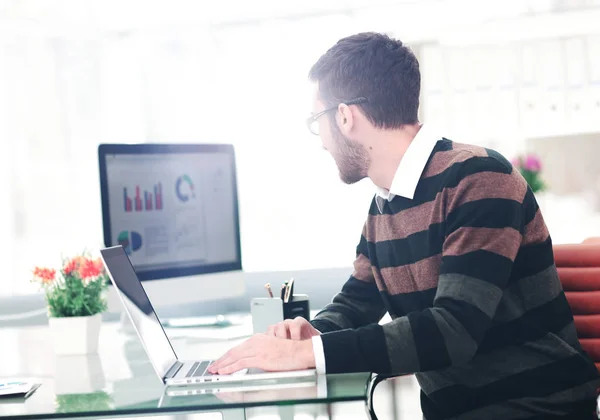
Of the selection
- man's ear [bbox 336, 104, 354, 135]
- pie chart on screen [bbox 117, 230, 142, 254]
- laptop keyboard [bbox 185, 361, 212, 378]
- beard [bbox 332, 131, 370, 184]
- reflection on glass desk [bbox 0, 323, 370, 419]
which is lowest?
reflection on glass desk [bbox 0, 323, 370, 419]

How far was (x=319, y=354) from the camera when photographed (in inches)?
54.4

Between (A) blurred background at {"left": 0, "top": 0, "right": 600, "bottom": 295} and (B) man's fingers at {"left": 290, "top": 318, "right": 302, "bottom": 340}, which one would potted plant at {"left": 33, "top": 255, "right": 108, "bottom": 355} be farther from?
(A) blurred background at {"left": 0, "top": 0, "right": 600, "bottom": 295}

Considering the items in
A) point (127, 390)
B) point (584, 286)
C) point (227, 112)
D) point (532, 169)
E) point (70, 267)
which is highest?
point (227, 112)

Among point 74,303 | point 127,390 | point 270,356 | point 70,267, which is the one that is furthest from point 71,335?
point 270,356

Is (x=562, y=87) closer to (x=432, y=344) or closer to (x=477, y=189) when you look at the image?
(x=477, y=189)

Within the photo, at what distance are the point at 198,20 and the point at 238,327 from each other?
1.79 m

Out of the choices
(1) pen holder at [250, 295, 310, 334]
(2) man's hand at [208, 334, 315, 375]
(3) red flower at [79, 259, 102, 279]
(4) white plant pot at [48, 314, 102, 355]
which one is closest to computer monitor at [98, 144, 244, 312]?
(3) red flower at [79, 259, 102, 279]

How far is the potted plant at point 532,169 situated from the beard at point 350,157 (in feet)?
5.54

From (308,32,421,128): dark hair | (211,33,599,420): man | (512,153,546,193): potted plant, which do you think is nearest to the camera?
(211,33,599,420): man

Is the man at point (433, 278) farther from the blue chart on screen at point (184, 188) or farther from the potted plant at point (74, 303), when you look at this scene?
the blue chart on screen at point (184, 188)

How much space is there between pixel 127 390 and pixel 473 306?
0.68m

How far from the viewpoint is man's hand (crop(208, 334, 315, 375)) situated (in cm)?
140

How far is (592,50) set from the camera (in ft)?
11.0

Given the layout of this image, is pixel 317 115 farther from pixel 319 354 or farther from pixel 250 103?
pixel 250 103
